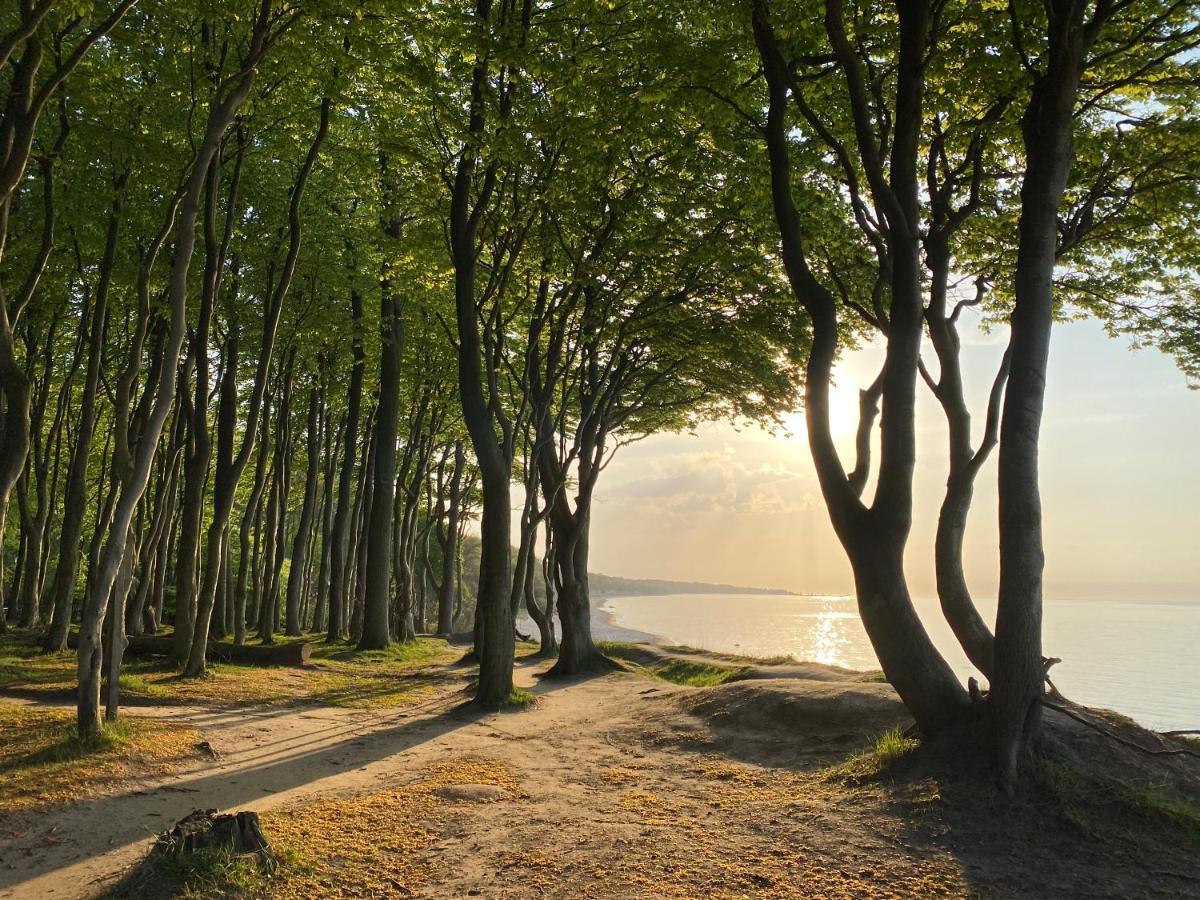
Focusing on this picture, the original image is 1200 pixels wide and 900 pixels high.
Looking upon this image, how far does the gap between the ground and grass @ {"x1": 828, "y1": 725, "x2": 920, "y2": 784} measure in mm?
22

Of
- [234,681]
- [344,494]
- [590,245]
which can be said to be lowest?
[234,681]

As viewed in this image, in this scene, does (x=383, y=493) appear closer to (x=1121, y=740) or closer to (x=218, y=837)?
(x=218, y=837)

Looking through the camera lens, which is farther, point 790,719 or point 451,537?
point 451,537

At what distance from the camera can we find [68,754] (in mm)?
7238

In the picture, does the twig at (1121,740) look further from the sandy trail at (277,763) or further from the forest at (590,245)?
the sandy trail at (277,763)

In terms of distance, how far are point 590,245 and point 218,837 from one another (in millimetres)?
12291

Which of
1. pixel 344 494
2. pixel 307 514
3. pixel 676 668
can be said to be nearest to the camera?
pixel 676 668

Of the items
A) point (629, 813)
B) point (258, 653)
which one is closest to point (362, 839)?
point (629, 813)

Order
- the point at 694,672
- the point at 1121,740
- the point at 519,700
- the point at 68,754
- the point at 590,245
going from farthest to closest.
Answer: the point at 694,672 → the point at 590,245 → the point at 519,700 → the point at 68,754 → the point at 1121,740

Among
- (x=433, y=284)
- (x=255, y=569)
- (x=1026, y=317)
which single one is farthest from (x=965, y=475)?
(x=255, y=569)

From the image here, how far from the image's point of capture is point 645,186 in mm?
13812

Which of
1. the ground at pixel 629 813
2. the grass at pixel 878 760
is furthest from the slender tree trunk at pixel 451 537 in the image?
the grass at pixel 878 760

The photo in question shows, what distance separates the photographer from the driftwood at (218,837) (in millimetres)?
4664

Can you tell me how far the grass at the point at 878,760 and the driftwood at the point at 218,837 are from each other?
4709 mm
